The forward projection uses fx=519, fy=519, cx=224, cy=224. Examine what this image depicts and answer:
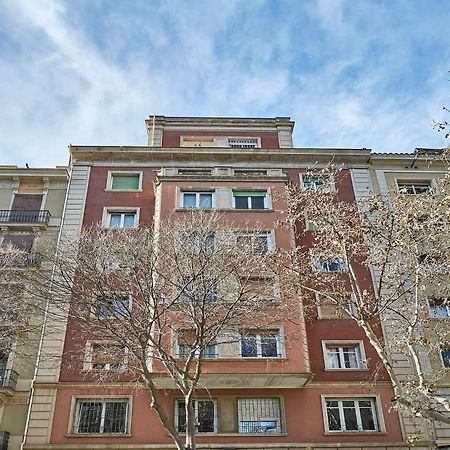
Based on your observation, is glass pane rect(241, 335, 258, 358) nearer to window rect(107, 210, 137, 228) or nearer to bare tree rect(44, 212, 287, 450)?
bare tree rect(44, 212, 287, 450)

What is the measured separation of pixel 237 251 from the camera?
17.5m

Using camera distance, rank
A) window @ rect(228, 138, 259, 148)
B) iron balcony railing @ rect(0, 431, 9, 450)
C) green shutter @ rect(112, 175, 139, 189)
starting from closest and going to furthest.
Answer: iron balcony railing @ rect(0, 431, 9, 450), green shutter @ rect(112, 175, 139, 189), window @ rect(228, 138, 259, 148)

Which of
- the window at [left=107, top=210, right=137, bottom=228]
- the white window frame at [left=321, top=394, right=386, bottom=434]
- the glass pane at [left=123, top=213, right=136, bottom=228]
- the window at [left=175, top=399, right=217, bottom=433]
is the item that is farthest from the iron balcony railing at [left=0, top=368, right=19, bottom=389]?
the white window frame at [left=321, top=394, right=386, bottom=434]

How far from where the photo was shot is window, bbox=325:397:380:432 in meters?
20.1

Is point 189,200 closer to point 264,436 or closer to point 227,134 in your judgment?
point 227,134

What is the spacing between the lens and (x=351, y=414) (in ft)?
67.2

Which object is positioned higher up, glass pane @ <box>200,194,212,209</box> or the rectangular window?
glass pane @ <box>200,194,212,209</box>

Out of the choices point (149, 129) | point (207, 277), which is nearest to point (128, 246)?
point (207, 277)

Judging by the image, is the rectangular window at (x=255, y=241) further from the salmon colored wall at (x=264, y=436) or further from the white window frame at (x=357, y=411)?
the white window frame at (x=357, y=411)

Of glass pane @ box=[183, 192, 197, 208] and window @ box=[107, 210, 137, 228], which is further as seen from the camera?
window @ box=[107, 210, 137, 228]

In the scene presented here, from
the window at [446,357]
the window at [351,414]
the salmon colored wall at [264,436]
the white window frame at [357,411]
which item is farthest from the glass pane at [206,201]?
the window at [446,357]

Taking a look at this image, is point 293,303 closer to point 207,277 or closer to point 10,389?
point 207,277

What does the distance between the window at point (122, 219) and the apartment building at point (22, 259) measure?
256cm

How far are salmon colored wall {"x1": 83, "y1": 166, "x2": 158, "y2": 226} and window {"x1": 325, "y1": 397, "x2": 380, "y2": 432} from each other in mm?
11871
